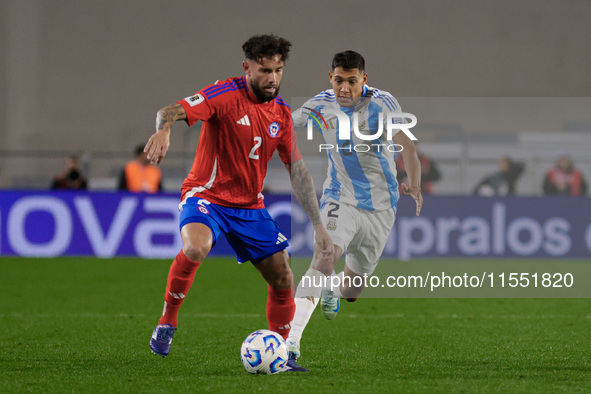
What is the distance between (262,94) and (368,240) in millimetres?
1715

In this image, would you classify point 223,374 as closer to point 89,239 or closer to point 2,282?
point 2,282

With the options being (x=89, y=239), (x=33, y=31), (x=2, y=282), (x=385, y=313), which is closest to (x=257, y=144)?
(x=385, y=313)

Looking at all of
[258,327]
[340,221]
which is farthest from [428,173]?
[340,221]

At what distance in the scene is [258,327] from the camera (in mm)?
6777

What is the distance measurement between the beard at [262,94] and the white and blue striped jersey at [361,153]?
1108mm

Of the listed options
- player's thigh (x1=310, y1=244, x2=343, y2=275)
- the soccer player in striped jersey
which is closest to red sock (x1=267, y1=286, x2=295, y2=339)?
player's thigh (x1=310, y1=244, x2=343, y2=275)

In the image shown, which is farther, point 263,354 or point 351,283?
point 351,283

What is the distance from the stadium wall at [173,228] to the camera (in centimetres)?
1182

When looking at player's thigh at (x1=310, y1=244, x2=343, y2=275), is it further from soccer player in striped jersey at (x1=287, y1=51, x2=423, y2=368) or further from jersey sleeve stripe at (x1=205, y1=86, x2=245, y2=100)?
jersey sleeve stripe at (x1=205, y1=86, x2=245, y2=100)

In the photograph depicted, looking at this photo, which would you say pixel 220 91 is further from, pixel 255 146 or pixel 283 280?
pixel 283 280

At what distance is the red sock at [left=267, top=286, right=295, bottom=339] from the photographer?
5020 millimetres

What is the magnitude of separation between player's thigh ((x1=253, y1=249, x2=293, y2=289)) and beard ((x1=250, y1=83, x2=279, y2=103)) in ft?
2.94

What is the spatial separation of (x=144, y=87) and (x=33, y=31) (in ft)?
8.63

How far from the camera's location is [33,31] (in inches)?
700
